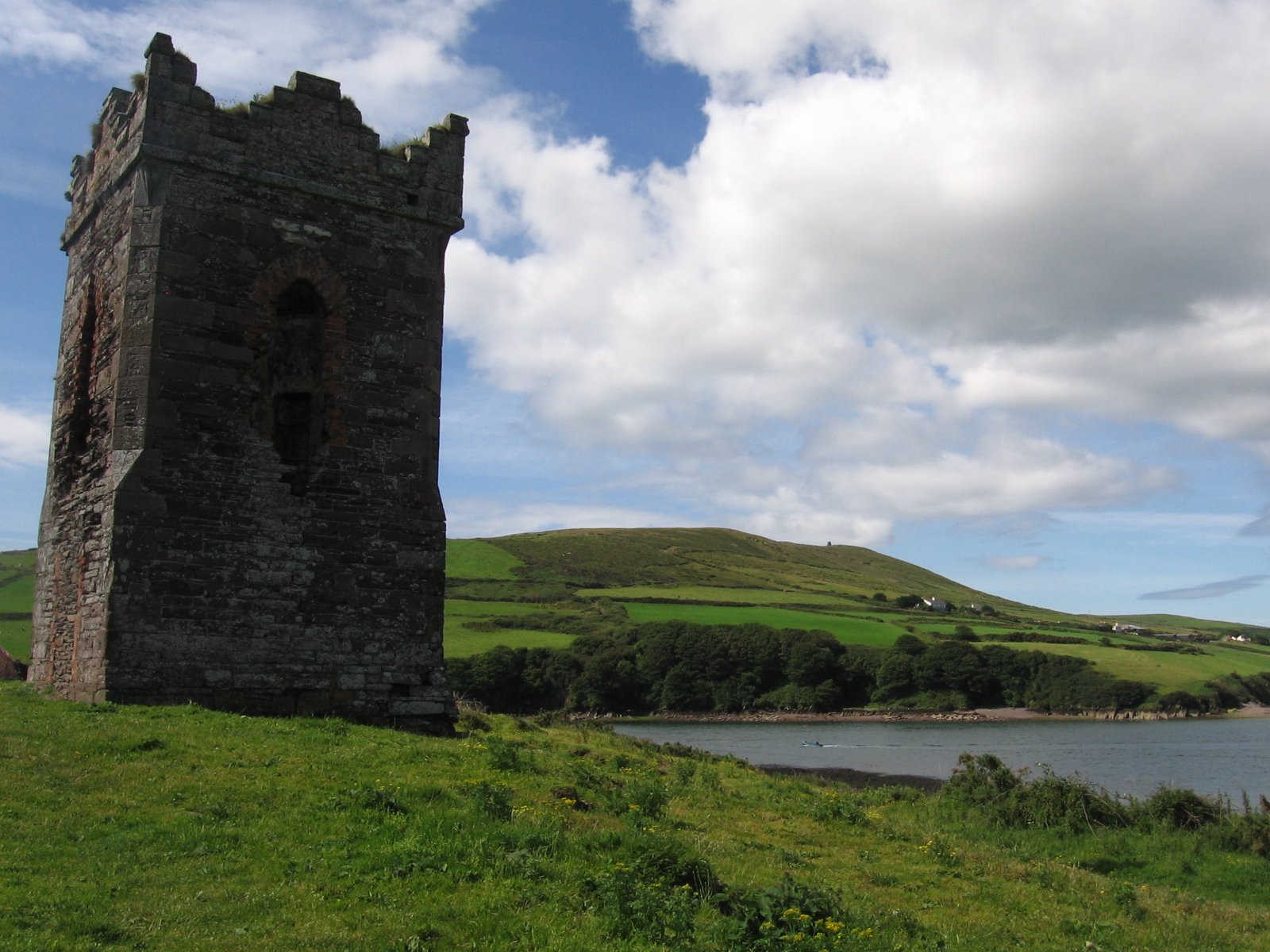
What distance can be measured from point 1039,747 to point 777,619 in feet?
155

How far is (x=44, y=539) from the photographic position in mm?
15984

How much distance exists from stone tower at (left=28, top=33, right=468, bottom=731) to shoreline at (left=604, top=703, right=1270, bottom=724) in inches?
2467

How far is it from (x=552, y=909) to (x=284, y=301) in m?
10.5

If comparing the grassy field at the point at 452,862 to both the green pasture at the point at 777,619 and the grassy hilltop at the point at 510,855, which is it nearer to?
the grassy hilltop at the point at 510,855

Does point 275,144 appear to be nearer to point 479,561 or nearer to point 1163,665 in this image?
point 1163,665

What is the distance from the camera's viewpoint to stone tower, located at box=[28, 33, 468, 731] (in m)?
13.5

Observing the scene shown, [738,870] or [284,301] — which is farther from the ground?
[284,301]

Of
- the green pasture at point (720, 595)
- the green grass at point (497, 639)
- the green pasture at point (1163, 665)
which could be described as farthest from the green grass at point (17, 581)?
the green pasture at point (1163, 665)

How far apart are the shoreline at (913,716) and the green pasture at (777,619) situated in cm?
1124

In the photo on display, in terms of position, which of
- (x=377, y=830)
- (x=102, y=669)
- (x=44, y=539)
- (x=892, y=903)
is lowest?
(x=892, y=903)

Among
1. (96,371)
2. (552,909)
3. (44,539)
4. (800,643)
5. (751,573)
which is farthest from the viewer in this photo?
(751,573)

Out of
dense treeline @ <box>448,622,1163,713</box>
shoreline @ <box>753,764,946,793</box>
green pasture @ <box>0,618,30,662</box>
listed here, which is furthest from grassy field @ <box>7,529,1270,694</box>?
shoreline @ <box>753,764,946,793</box>

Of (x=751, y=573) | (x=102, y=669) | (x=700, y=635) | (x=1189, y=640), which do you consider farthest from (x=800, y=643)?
(x=102, y=669)

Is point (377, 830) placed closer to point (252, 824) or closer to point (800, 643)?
point (252, 824)
